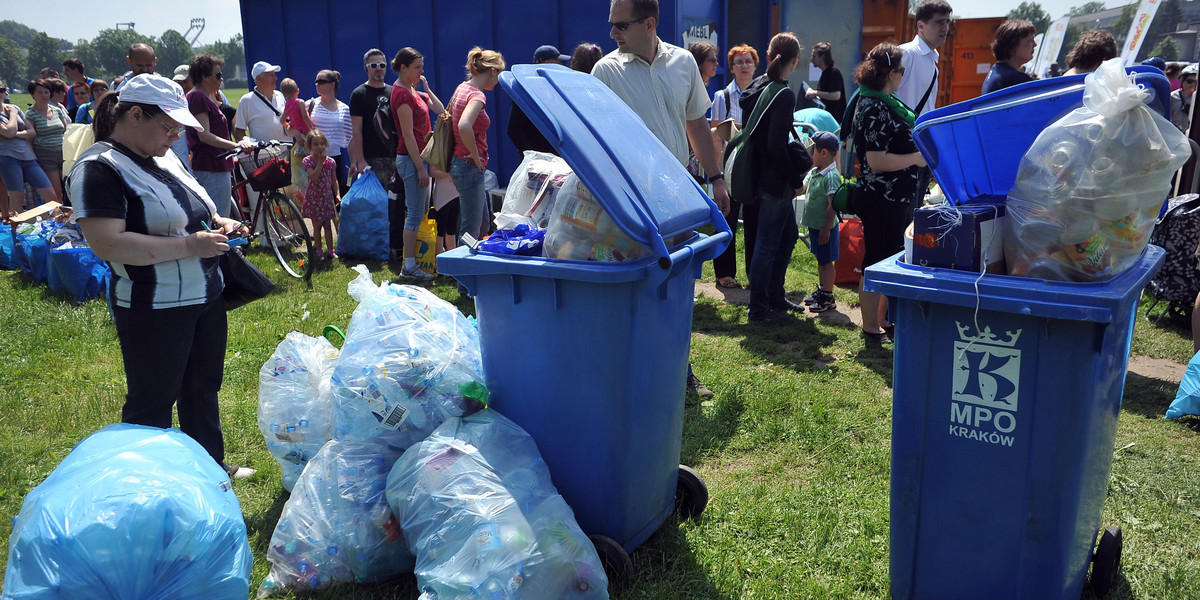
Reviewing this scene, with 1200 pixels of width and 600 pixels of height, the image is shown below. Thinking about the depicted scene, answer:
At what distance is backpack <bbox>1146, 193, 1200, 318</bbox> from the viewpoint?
5473 mm

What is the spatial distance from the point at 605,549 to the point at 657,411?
49cm

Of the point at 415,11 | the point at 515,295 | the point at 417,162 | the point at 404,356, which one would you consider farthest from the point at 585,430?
the point at 415,11

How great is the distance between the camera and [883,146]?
467 centimetres

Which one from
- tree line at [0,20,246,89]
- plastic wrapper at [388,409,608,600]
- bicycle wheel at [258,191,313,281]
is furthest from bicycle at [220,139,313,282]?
tree line at [0,20,246,89]

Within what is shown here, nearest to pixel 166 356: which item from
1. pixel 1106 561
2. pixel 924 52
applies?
pixel 1106 561

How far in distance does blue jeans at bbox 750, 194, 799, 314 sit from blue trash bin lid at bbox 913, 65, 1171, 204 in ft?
8.89

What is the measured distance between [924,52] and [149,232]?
4866mm

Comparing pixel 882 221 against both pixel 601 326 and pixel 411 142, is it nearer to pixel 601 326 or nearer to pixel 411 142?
pixel 601 326

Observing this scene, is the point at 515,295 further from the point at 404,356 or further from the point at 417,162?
the point at 417,162

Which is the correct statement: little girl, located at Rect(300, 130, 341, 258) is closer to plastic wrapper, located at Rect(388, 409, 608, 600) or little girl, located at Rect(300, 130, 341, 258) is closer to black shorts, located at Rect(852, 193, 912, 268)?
black shorts, located at Rect(852, 193, 912, 268)

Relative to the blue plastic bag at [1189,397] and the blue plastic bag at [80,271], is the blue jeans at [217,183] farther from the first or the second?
the blue plastic bag at [1189,397]

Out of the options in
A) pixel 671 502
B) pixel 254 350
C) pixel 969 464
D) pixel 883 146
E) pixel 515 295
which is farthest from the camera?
pixel 254 350

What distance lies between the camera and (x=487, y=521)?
92.8 inches

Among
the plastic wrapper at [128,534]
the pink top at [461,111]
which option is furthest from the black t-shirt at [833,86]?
the plastic wrapper at [128,534]
